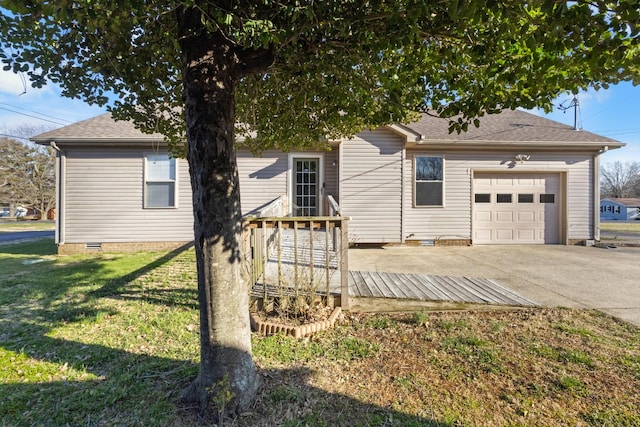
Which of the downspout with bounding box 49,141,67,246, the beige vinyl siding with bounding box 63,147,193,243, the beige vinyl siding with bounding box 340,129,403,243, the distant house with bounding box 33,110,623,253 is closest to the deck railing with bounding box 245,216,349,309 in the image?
the beige vinyl siding with bounding box 340,129,403,243

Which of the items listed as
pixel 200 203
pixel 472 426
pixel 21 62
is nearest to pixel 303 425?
pixel 472 426

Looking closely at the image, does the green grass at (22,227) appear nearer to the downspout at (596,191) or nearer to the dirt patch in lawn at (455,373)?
the dirt patch in lawn at (455,373)

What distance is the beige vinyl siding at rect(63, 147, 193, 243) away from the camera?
→ 898 centimetres

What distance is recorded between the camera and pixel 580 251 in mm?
8914

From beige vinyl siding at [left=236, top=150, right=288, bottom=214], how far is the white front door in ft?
1.27

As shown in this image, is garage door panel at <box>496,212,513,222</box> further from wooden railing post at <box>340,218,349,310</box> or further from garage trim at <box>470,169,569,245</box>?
wooden railing post at <box>340,218,349,310</box>

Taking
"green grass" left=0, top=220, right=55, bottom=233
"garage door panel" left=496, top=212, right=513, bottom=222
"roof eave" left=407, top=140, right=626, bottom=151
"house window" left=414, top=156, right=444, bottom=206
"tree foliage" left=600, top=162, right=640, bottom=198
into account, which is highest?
"tree foliage" left=600, top=162, right=640, bottom=198

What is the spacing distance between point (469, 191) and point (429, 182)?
53.4 inches

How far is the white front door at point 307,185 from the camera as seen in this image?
31.7ft

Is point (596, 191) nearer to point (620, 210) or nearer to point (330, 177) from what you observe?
point (330, 177)

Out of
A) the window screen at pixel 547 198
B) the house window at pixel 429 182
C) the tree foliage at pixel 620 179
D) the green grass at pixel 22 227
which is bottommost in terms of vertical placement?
the green grass at pixel 22 227

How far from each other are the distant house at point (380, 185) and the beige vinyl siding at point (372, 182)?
0.03 metres

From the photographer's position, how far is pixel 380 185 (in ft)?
30.7

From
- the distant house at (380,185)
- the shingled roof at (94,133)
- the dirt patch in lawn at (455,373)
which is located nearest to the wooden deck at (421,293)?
the dirt patch in lawn at (455,373)
